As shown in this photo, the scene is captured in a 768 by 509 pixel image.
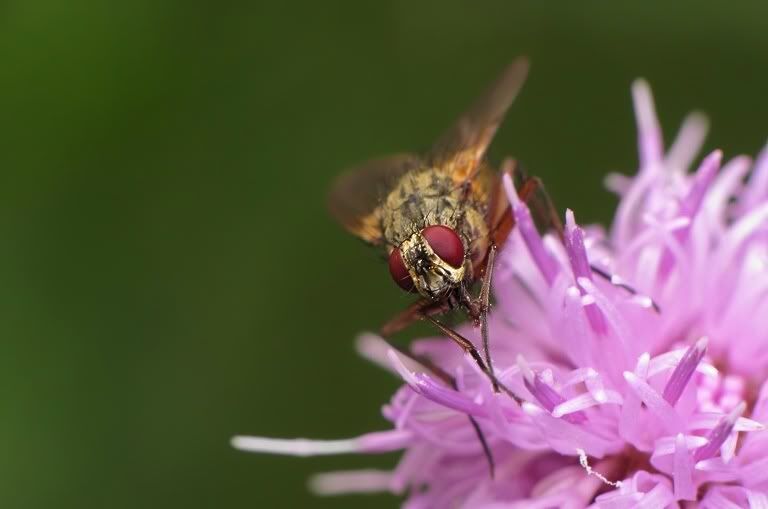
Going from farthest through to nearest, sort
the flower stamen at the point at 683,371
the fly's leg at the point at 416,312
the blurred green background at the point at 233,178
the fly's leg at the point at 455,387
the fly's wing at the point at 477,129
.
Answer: the blurred green background at the point at 233,178, the fly's wing at the point at 477,129, the fly's leg at the point at 455,387, the fly's leg at the point at 416,312, the flower stamen at the point at 683,371

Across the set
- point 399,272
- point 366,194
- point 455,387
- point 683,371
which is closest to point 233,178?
point 366,194

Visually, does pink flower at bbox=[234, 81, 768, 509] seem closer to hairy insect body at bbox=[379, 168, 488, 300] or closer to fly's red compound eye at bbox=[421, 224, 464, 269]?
hairy insect body at bbox=[379, 168, 488, 300]

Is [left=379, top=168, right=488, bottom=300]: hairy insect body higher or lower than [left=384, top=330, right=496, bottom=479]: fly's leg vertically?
higher

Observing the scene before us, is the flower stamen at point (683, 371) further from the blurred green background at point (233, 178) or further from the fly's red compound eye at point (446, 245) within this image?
the blurred green background at point (233, 178)

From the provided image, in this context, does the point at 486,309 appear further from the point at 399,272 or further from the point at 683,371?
the point at 683,371

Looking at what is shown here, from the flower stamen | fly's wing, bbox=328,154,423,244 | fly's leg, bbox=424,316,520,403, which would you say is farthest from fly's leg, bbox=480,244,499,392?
fly's wing, bbox=328,154,423,244

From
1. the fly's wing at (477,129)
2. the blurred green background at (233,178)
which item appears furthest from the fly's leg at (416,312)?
the blurred green background at (233,178)
